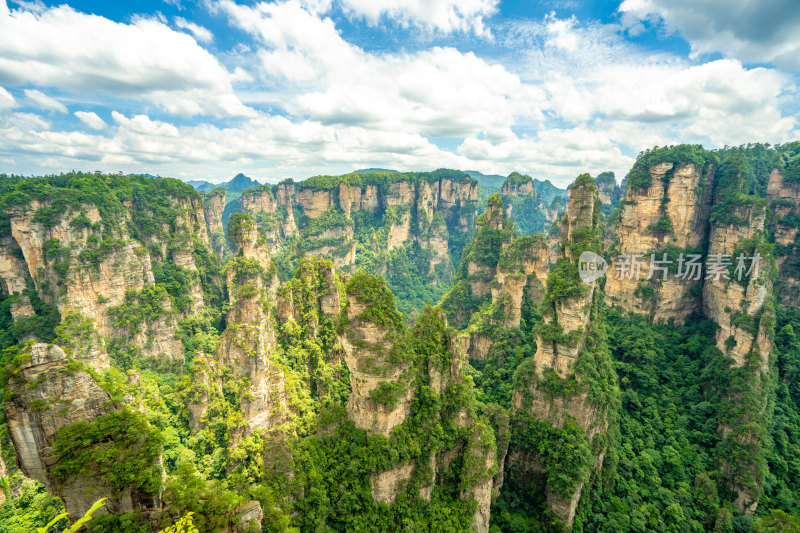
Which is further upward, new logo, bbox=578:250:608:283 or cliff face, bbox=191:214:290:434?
new logo, bbox=578:250:608:283

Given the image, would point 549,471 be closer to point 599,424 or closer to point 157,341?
point 599,424

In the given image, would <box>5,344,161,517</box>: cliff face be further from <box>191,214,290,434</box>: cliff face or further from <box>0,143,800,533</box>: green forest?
<box>191,214,290,434</box>: cliff face

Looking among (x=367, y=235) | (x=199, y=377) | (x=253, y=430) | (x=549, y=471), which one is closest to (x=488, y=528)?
(x=549, y=471)

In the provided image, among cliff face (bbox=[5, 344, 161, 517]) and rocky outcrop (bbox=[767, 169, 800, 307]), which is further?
rocky outcrop (bbox=[767, 169, 800, 307])

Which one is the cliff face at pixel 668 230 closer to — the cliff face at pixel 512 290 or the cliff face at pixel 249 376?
the cliff face at pixel 512 290

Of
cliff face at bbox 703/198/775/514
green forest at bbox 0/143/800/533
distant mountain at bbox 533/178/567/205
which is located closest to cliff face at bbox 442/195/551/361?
green forest at bbox 0/143/800/533
